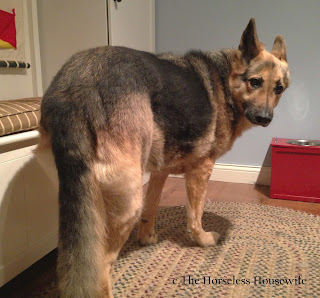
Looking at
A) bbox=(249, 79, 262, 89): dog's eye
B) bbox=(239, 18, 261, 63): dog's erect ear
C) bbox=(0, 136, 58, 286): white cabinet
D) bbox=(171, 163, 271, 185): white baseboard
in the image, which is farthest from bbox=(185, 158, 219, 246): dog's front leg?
bbox=(171, 163, 271, 185): white baseboard

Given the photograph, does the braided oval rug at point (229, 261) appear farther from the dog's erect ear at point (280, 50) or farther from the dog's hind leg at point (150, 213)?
the dog's erect ear at point (280, 50)

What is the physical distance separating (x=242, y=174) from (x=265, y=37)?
1263 millimetres

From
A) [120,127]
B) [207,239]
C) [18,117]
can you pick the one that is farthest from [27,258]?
[207,239]

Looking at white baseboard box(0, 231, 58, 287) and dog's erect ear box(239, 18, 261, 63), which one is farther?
dog's erect ear box(239, 18, 261, 63)

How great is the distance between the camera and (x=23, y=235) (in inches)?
53.5

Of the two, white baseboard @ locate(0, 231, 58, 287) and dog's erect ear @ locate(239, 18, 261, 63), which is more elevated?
dog's erect ear @ locate(239, 18, 261, 63)

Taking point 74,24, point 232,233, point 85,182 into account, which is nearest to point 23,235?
point 85,182

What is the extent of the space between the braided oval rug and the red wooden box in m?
0.43

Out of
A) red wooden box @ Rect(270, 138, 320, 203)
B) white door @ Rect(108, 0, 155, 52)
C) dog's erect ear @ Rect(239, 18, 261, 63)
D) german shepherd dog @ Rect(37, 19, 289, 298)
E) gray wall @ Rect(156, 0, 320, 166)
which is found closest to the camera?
german shepherd dog @ Rect(37, 19, 289, 298)

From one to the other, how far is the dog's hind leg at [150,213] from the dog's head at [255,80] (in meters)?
0.59

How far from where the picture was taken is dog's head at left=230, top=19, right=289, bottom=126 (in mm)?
1578

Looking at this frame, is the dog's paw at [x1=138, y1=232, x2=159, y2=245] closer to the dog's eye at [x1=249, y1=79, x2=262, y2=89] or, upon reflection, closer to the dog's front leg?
the dog's front leg

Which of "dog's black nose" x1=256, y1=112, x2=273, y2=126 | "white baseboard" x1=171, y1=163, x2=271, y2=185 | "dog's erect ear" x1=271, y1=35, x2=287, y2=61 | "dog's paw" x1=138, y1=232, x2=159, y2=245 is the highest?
"dog's erect ear" x1=271, y1=35, x2=287, y2=61

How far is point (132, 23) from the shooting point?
2539 millimetres
